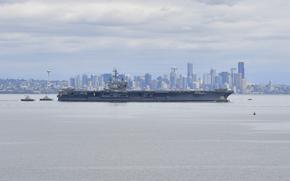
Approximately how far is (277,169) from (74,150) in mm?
22088

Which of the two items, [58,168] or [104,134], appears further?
[104,134]

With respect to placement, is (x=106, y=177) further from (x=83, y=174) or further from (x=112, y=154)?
(x=112, y=154)

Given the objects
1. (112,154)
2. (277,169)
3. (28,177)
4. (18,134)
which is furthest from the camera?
(18,134)

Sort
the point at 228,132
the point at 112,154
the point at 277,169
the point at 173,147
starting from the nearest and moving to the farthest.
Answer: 1. the point at 277,169
2. the point at 112,154
3. the point at 173,147
4. the point at 228,132

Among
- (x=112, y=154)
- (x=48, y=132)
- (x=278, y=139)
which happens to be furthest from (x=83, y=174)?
(x=48, y=132)

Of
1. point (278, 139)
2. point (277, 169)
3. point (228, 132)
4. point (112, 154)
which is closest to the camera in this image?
point (277, 169)

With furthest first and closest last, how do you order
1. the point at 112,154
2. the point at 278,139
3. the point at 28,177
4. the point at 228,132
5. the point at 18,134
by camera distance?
the point at 228,132
the point at 18,134
the point at 278,139
the point at 112,154
the point at 28,177

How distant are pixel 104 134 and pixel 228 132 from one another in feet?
57.2

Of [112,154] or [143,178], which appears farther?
[112,154]

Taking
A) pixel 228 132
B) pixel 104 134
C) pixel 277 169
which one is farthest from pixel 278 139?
pixel 277 169

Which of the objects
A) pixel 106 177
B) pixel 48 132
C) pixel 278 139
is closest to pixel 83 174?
pixel 106 177

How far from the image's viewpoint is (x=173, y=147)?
72.8m

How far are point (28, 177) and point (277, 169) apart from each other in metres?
18.9

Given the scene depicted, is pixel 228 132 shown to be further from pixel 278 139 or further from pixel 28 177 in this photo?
pixel 28 177
